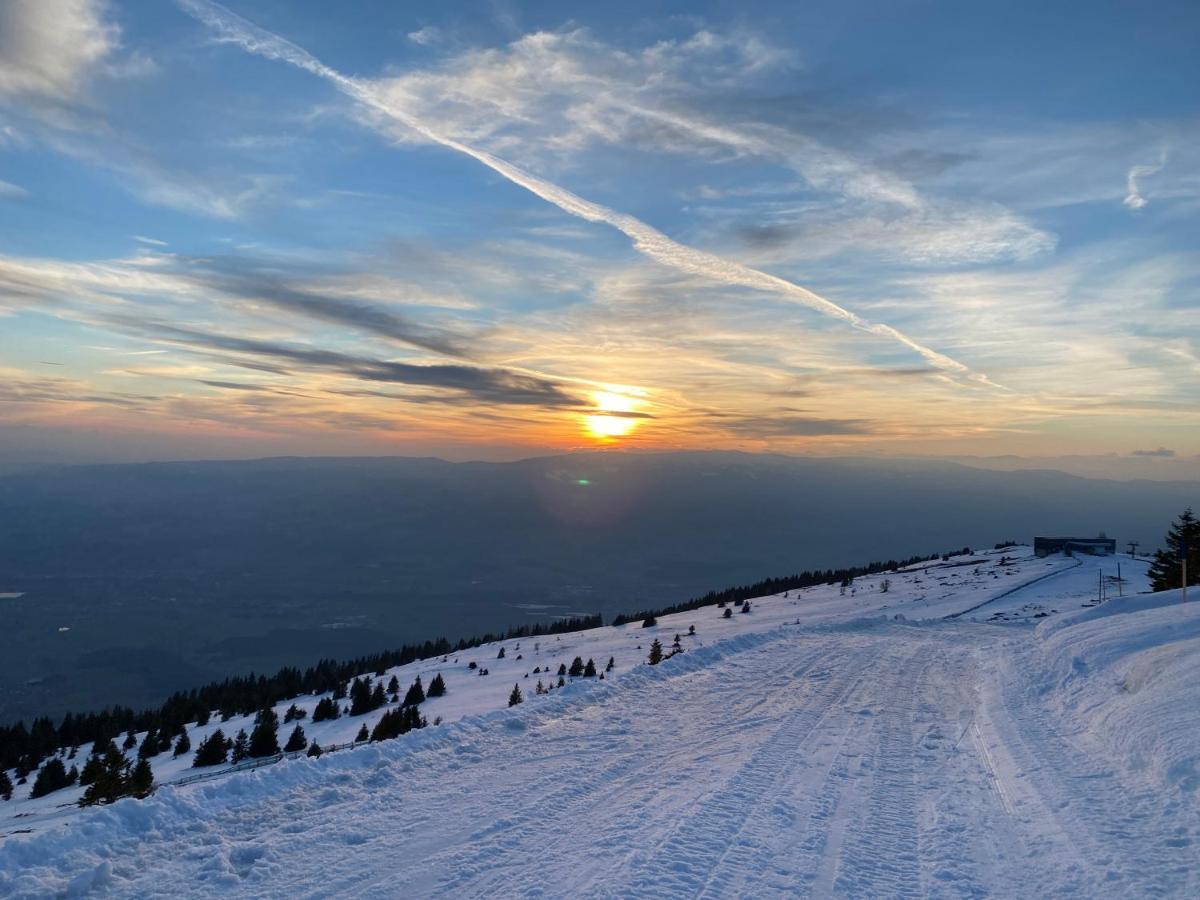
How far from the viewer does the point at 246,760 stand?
60.4ft

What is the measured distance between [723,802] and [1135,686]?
9367mm

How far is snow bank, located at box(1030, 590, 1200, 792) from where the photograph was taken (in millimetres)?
8625

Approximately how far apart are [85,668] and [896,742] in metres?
183

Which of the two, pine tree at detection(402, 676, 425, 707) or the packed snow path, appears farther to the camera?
pine tree at detection(402, 676, 425, 707)

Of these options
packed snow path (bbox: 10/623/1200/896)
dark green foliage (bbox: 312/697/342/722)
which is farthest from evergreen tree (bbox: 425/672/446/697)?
packed snow path (bbox: 10/623/1200/896)

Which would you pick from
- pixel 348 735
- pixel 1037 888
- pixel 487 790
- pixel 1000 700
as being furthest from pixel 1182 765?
pixel 348 735

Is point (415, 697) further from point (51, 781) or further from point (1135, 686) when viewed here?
point (1135, 686)

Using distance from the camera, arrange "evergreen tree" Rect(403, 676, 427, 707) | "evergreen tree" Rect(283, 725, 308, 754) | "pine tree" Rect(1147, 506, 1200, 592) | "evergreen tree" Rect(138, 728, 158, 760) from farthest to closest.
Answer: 1. "pine tree" Rect(1147, 506, 1200, 592)
2. "evergreen tree" Rect(138, 728, 158, 760)
3. "evergreen tree" Rect(403, 676, 427, 707)
4. "evergreen tree" Rect(283, 725, 308, 754)

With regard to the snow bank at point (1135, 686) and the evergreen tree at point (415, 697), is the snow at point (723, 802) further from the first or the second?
the evergreen tree at point (415, 697)

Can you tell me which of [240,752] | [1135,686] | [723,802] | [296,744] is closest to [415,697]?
[296,744]

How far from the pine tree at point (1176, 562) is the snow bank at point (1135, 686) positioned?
837 centimetres

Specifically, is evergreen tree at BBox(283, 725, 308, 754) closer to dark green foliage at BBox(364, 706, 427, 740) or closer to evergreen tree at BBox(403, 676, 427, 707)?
evergreen tree at BBox(403, 676, 427, 707)

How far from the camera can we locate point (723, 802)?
736cm

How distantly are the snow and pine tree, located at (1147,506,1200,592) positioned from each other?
15.5 metres
